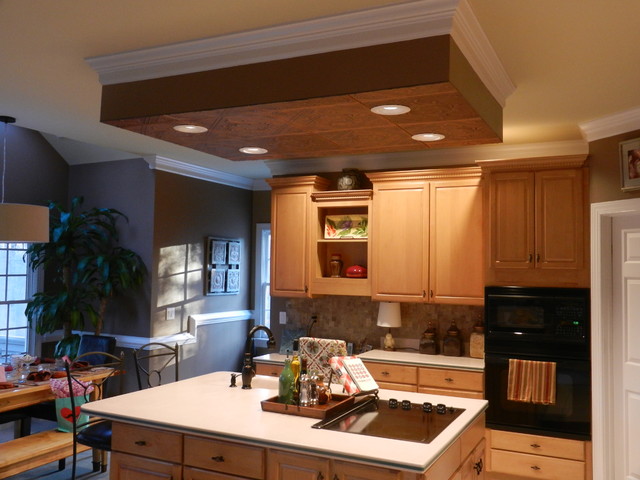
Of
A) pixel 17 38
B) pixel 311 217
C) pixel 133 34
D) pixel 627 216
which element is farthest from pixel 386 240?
pixel 17 38

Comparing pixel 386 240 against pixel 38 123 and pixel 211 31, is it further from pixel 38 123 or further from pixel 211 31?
pixel 38 123

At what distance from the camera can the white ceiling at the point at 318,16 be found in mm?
2461

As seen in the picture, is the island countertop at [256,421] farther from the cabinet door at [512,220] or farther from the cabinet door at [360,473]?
the cabinet door at [512,220]

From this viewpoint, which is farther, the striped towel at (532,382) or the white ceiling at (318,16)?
the striped towel at (532,382)

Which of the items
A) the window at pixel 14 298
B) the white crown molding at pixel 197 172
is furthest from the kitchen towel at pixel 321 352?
the window at pixel 14 298

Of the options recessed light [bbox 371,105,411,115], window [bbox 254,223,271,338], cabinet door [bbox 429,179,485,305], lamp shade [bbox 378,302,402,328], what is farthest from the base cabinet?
window [bbox 254,223,271,338]

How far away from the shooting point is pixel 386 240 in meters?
4.89

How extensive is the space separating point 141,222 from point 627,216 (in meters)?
4.30

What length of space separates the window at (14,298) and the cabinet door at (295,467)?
14.3 feet

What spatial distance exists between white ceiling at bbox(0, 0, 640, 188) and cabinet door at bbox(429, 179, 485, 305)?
0.62 metres

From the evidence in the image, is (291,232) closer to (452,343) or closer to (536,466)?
(452,343)

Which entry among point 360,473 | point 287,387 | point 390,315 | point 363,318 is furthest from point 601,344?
point 360,473

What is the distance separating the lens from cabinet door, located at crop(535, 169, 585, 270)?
13.8 feet

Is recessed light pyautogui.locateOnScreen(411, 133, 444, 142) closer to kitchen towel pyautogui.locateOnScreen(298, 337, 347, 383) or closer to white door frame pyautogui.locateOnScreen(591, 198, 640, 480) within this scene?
kitchen towel pyautogui.locateOnScreen(298, 337, 347, 383)
